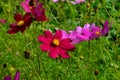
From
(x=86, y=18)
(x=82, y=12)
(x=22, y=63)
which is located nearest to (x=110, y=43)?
(x=86, y=18)

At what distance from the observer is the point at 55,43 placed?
3.82 feet

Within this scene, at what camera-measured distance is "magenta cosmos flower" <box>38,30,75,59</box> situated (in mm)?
1111

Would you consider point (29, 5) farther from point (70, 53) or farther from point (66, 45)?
point (70, 53)

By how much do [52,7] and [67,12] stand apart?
14 centimetres

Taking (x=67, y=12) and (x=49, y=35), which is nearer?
(x=49, y=35)

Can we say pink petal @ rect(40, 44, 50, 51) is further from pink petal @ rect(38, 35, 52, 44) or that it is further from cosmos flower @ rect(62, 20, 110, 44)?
cosmos flower @ rect(62, 20, 110, 44)

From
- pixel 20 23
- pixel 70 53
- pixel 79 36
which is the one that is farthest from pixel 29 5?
pixel 70 53

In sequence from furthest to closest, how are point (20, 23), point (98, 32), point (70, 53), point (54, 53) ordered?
point (70, 53), point (98, 32), point (20, 23), point (54, 53)

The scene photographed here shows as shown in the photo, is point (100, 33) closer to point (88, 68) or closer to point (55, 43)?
point (55, 43)

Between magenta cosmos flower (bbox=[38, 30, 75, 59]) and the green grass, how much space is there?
104 millimetres

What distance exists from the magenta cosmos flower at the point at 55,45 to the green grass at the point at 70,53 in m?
0.10

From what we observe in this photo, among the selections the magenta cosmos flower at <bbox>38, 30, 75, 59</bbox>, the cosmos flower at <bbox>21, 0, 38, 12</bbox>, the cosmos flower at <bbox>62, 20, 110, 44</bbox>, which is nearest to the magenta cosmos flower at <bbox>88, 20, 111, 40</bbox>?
the cosmos flower at <bbox>62, 20, 110, 44</bbox>

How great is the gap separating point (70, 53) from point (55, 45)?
0.95 m

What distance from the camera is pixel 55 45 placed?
116 cm
